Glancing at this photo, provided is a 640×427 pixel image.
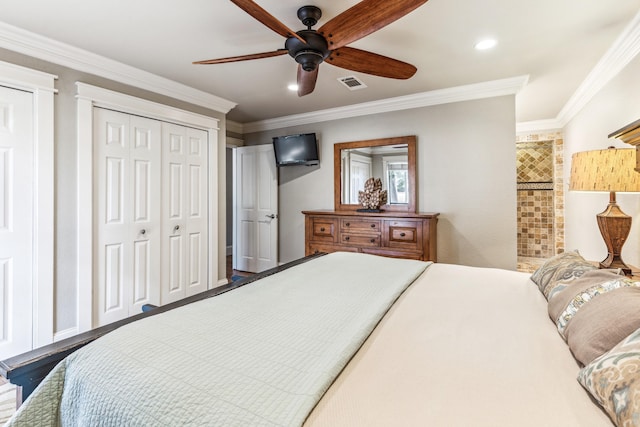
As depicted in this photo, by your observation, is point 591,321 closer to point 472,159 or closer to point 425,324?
point 425,324

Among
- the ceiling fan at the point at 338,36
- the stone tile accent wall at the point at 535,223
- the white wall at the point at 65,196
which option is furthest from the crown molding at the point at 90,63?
A: the stone tile accent wall at the point at 535,223

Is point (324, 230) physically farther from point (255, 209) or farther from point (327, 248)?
point (255, 209)

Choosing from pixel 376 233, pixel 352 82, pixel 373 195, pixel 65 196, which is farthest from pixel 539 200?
pixel 65 196

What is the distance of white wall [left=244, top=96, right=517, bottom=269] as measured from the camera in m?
3.33

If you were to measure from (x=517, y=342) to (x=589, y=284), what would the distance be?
446 millimetres

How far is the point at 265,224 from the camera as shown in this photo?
4836mm

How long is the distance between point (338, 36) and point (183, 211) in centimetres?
261

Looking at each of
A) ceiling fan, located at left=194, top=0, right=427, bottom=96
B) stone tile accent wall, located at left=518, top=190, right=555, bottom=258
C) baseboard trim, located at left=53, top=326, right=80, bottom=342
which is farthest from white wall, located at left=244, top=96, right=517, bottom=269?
baseboard trim, located at left=53, top=326, right=80, bottom=342

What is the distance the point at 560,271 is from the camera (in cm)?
151

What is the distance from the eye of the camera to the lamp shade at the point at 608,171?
1.76 meters

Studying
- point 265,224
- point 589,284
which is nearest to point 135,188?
point 265,224

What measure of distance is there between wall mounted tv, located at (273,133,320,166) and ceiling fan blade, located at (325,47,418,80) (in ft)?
7.19

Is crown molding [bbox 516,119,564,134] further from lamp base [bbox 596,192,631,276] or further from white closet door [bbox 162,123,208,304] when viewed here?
white closet door [bbox 162,123,208,304]

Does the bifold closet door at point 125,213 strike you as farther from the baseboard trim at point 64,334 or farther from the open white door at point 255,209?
the open white door at point 255,209
